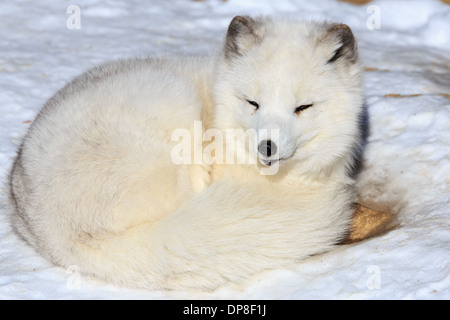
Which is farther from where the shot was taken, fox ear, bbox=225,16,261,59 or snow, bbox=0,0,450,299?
fox ear, bbox=225,16,261,59

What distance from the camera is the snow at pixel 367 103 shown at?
7.89ft

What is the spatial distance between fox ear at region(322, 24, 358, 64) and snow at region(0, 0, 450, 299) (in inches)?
32.0

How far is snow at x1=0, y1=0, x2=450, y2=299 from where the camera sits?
241 cm

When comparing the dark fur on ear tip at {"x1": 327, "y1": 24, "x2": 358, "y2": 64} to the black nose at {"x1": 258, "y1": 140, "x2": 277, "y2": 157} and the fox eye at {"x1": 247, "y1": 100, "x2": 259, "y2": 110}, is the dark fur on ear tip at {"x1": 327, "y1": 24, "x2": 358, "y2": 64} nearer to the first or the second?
the fox eye at {"x1": 247, "y1": 100, "x2": 259, "y2": 110}

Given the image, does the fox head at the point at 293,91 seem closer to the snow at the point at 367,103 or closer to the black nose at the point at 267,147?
the black nose at the point at 267,147

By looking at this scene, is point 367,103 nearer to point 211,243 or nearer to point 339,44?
point 339,44

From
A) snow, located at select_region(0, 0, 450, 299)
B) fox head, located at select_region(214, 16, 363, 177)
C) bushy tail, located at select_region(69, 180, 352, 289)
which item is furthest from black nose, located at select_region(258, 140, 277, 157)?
snow, located at select_region(0, 0, 450, 299)

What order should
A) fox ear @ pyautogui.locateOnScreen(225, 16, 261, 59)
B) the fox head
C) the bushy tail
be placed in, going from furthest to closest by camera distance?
fox ear @ pyautogui.locateOnScreen(225, 16, 261, 59) < the fox head < the bushy tail

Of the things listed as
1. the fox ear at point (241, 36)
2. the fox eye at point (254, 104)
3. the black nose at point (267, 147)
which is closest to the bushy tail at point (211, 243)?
the black nose at point (267, 147)

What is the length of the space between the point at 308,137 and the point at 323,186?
317 millimetres

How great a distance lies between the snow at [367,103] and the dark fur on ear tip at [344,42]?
2.62 feet

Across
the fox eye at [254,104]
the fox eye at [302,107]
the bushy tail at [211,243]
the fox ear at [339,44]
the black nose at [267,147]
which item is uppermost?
the fox ear at [339,44]

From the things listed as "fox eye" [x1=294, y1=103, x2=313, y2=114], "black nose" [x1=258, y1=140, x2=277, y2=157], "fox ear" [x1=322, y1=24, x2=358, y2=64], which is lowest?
"black nose" [x1=258, y1=140, x2=277, y2=157]
